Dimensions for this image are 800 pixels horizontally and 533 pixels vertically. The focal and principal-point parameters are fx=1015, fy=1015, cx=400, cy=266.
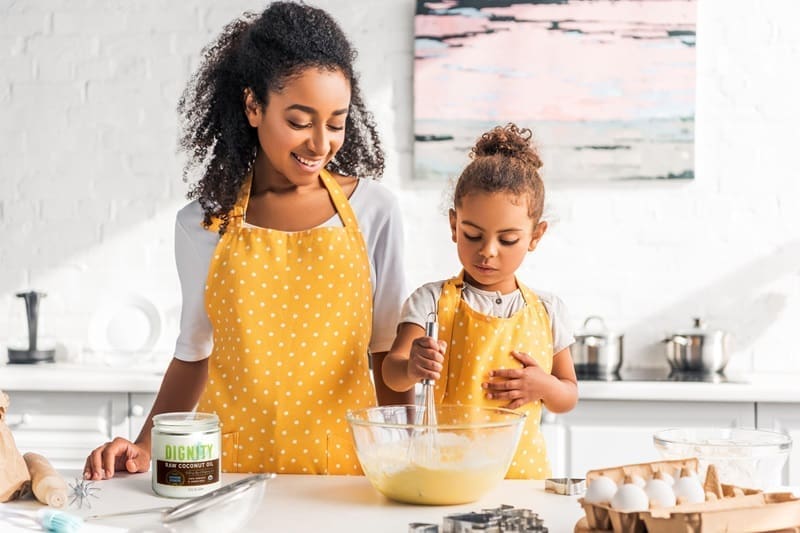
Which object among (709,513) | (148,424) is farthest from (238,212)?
(709,513)

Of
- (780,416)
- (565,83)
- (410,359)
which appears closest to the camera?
(410,359)

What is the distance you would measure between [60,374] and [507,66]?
1723 mm

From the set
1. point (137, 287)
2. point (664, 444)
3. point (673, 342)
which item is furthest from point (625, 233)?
point (664, 444)

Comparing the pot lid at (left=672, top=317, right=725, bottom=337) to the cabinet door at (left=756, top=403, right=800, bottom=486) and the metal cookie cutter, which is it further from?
the metal cookie cutter

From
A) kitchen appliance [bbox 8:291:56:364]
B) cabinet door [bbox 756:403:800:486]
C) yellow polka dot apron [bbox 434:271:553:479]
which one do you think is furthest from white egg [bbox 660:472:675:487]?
kitchen appliance [bbox 8:291:56:364]

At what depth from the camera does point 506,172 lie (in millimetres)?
1570

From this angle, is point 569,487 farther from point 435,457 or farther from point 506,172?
point 506,172

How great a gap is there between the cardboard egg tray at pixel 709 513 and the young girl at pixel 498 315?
1.47ft

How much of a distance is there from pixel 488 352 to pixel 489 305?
0.09m

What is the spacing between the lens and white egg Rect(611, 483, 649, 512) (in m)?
1.00

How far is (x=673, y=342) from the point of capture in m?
3.12

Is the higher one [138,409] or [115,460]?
[115,460]

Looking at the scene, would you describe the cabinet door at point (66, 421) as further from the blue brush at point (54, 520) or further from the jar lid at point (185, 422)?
the blue brush at point (54, 520)

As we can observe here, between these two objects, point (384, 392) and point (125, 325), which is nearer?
point (384, 392)
